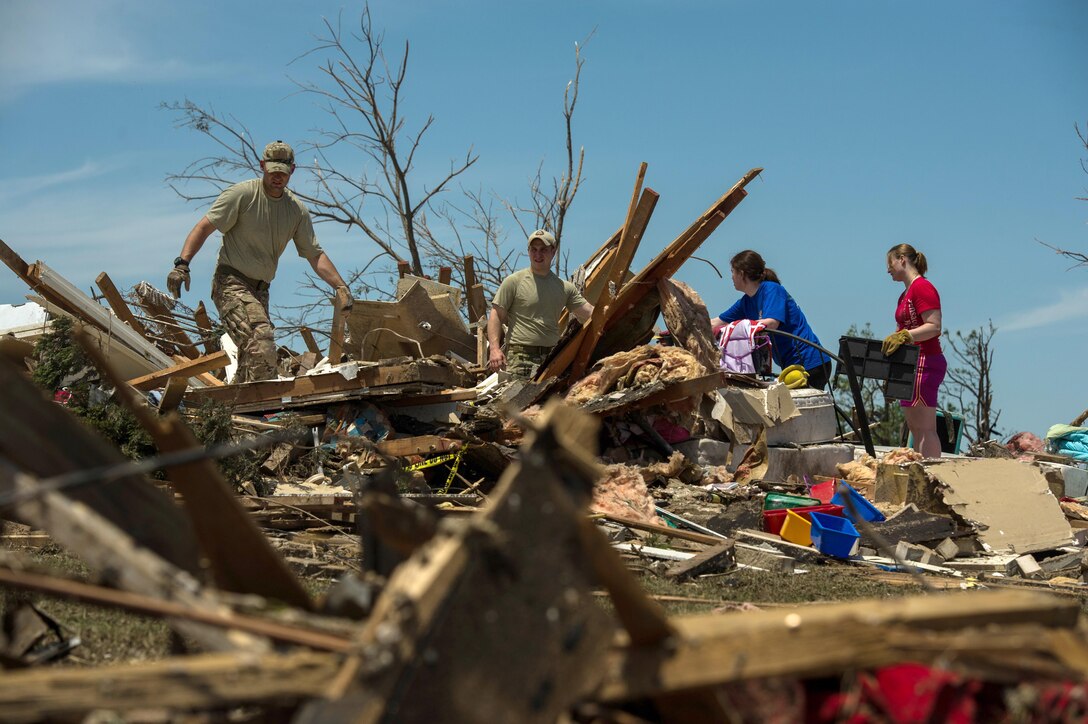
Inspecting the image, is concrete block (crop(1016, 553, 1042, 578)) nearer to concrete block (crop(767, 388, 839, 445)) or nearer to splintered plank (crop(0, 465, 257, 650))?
concrete block (crop(767, 388, 839, 445))

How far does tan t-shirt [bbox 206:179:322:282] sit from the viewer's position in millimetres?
9227

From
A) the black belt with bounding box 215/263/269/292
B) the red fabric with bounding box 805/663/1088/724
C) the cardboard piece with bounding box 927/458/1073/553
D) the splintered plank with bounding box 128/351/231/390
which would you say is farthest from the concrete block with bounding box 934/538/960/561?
the splintered plank with bounding box 128/351/231/390

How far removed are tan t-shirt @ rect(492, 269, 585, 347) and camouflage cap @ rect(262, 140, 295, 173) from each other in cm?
229

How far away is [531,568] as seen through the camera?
2.11 metres

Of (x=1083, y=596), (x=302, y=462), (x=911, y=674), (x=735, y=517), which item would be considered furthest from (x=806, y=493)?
(x=911, y=674)

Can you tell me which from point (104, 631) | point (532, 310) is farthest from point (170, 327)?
point (104, 631)

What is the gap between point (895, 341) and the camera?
966cm

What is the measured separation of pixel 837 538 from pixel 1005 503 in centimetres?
252

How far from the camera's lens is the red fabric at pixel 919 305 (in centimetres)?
959

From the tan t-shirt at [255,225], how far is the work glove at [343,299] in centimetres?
62

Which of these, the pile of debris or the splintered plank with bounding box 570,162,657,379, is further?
the splintered plank with bounding box 570,162,657,379


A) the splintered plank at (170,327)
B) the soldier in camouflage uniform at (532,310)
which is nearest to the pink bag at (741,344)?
the soldier in camouflage uniform at (532,310)

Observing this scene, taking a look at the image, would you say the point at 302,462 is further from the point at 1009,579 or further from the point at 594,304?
the point at 1009,579

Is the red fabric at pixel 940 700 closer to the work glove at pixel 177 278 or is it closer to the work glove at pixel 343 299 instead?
the work glove at pixel 177 278
